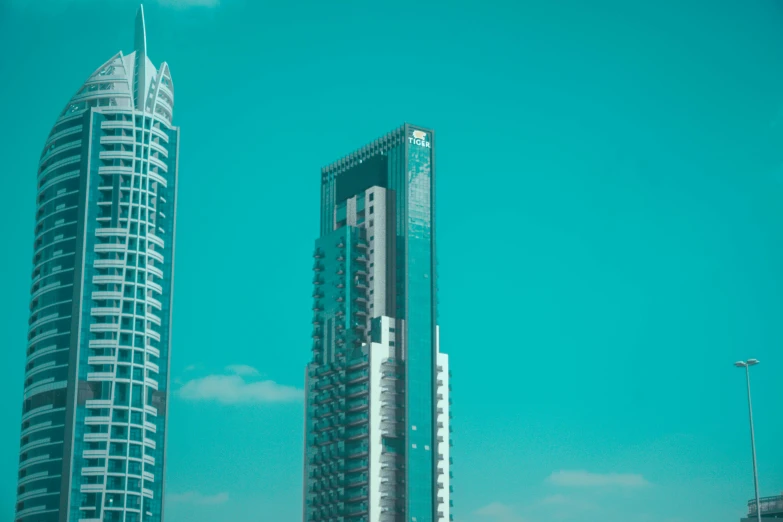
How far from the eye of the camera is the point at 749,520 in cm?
12550

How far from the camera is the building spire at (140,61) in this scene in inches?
6634

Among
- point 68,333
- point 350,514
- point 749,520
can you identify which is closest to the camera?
point 749,520

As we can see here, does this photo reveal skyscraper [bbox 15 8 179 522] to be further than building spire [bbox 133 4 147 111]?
No

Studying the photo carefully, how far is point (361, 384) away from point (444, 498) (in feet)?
51.8

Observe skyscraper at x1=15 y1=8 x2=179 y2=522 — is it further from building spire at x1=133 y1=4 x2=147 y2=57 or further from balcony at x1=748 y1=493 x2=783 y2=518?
balcony at x1=748 y1=493 x2=783 y2=518

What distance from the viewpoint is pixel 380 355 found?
492 feet

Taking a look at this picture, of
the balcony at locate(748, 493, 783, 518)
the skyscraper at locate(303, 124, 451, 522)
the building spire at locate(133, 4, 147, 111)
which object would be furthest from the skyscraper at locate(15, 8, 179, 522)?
the balcony at locate(748, 493, 783, 518)

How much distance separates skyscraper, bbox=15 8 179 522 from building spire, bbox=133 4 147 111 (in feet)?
0.64

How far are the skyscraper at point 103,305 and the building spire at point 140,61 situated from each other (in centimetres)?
20

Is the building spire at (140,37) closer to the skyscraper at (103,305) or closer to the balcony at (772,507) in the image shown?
the skyscraper at (103,305)

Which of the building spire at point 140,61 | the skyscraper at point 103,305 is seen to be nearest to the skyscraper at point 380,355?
the skyscraper at point 103,305

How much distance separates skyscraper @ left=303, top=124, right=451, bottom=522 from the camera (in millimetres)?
146375

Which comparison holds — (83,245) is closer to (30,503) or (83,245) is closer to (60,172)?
(60,172)

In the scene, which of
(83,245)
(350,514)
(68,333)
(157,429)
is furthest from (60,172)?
(350,514)
